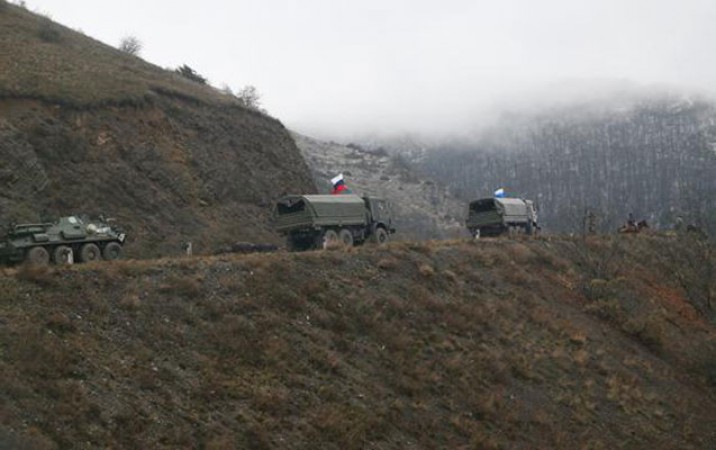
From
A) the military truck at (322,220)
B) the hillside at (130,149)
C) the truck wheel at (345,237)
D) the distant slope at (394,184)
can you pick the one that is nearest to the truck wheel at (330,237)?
the military truck at (322,220)

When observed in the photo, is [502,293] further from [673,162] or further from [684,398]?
[673,162]

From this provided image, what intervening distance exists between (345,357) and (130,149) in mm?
24439

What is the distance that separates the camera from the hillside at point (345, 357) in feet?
43.3

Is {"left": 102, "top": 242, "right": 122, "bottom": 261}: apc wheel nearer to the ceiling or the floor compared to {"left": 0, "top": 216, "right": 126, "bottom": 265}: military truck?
nearer to the floor

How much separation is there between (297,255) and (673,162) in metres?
186

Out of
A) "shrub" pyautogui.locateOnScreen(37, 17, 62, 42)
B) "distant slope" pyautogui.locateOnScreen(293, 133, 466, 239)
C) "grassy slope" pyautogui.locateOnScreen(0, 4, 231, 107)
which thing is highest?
"shrub" pyautogui.locateOnScreen(37, 17, 62, 42)

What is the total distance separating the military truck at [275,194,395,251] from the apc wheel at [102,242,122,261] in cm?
714

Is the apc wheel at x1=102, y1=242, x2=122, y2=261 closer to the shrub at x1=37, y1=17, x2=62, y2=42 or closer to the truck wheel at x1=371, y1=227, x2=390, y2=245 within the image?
the truck wheel at x1=371, y1=227, x2=390, y2=245

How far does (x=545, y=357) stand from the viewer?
23250 millimetres

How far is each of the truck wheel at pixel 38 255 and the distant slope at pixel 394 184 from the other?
2604 inches

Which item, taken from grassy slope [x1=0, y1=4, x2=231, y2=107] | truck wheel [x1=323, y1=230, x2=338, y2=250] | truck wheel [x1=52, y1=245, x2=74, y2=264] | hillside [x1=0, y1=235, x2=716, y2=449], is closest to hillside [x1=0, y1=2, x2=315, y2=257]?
grassy slope [x1=0, y1=4, x2=231, y2=107]

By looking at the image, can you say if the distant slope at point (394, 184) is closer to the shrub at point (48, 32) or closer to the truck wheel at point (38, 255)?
the shrub at point (48, 32)

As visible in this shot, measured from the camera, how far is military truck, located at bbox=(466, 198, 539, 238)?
1522 inches

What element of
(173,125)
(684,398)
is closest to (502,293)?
(684,398)
